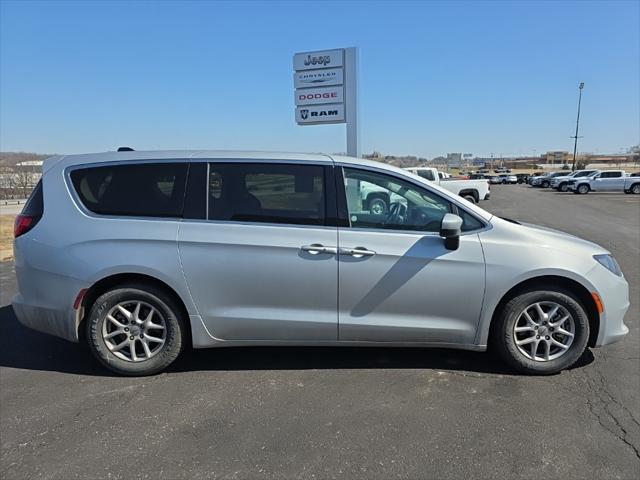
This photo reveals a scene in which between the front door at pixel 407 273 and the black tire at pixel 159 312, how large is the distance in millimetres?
1313

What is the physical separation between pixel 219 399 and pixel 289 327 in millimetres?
737

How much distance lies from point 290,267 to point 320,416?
109 centimetres

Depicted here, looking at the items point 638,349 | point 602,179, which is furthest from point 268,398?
point 602,179

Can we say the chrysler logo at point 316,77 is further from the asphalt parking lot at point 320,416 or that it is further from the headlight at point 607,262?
the headlight at point 607,262

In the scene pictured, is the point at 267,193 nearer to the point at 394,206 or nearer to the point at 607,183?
the point at 394,206

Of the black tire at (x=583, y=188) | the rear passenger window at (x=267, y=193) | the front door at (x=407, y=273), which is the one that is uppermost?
the rear passenger window at (x=267, y=193)

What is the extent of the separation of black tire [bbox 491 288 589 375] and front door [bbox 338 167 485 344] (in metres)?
0.24

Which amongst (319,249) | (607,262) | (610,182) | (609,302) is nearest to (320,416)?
(319,249)

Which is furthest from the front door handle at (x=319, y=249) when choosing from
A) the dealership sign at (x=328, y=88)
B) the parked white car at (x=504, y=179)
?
the parked white car at (x=504, y=179)

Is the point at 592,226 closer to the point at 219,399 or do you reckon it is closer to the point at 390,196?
the point at 390,196

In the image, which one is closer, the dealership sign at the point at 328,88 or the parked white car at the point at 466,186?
the dealership sign at the point at 328,88

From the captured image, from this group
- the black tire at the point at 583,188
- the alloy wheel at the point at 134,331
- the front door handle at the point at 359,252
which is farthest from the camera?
the black tire at the point at 583,188

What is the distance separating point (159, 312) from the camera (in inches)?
150

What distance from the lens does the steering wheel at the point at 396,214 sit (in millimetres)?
3725
